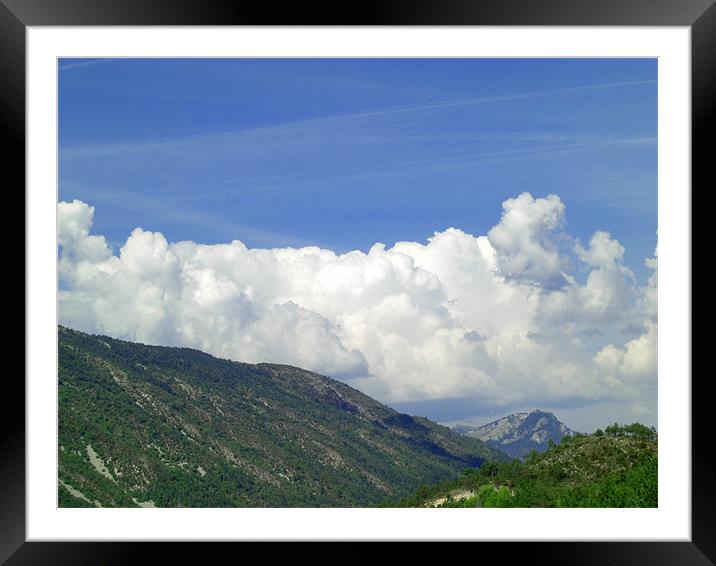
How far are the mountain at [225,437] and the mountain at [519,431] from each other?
0.40m

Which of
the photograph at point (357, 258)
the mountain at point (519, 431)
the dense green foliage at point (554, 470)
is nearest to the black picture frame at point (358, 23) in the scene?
the dense green foliage at point (554, 470)

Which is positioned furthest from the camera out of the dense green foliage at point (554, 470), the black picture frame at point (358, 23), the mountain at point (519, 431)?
the mountain at point (519, 431)

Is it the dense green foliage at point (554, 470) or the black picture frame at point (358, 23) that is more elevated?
the black picture frame at point (358, 23)

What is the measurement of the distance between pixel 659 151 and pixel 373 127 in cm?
2076

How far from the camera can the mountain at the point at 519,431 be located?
20.5 m

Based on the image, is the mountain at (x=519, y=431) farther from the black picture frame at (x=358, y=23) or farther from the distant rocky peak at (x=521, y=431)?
the black picture frame at (x=358, y=23)

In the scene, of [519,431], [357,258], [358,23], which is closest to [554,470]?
[358,23]

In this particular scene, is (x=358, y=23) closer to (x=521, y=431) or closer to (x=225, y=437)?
(x=225, y=437)

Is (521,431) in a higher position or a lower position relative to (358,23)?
lower

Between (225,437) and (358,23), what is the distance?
18.9 m

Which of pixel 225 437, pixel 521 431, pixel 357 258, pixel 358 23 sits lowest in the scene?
pixel 225 437

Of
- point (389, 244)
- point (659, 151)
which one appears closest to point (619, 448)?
point (659, 151)

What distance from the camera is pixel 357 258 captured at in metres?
22.4

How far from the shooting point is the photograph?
20203 mm
